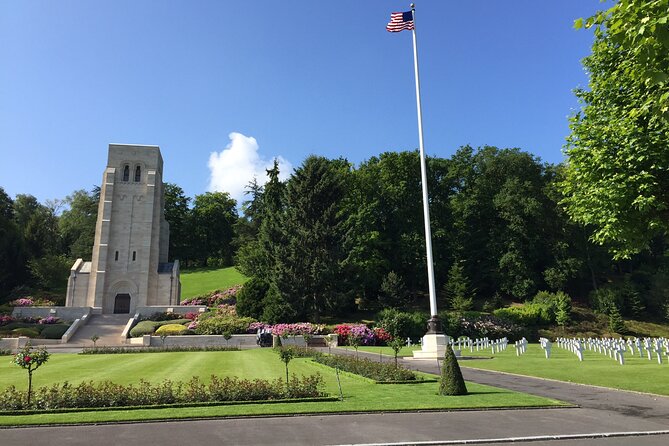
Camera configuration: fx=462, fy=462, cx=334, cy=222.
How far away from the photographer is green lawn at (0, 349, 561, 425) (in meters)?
10.1

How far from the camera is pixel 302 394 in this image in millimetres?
12000

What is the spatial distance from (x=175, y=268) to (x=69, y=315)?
39.8 feet

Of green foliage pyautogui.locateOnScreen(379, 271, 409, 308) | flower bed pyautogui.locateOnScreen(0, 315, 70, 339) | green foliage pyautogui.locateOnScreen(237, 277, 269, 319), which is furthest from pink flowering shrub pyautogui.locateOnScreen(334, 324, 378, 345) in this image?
flower bed pyautogui.locateOnScreen(0, 315, 70, 339)

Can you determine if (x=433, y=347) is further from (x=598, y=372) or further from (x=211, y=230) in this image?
(x=211, y=230)

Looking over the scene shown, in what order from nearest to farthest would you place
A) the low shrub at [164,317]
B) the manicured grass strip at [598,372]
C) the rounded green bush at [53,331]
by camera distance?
the manicured grass strip at [598,372]
the rounded green bush at [53,331]
the low shrub at [164,317]

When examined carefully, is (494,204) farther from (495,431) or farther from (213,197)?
(213,197)

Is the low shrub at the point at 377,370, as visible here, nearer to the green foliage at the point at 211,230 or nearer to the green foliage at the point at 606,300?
A: the green foliage at the point at 606,300

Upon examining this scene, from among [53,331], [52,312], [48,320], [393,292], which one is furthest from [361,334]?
[52,312]

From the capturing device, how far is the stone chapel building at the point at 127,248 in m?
52.3

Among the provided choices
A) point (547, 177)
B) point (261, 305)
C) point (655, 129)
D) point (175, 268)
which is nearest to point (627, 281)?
point (547, 177)

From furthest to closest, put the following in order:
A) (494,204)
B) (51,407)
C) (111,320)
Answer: (494,204), (111,320), (51,407)

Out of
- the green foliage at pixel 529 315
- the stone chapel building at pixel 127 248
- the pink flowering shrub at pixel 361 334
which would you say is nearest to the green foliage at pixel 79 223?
the stone chapel building at pixel 127 248

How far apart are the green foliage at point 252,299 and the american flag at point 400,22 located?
27.5 metres

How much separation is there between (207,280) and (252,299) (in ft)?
110
